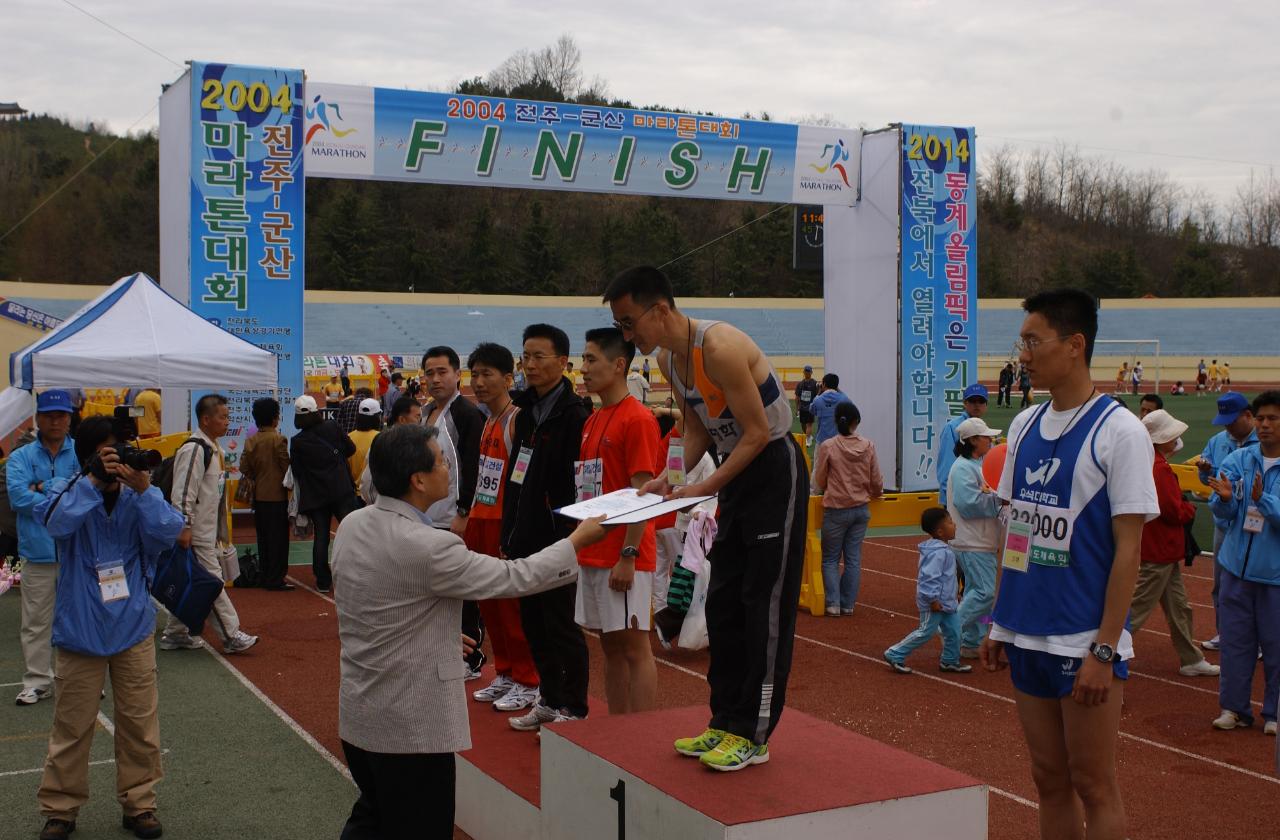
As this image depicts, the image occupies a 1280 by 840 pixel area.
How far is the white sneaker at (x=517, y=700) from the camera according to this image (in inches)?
228

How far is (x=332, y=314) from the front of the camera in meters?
52.8

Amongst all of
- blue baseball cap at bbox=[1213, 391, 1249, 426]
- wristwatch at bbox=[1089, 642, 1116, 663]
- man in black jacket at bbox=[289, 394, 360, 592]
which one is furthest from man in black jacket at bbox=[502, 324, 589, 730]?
man in black jacket at bbox=[289, 394, 360, 592]

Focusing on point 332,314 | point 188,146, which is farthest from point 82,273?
point 188,146

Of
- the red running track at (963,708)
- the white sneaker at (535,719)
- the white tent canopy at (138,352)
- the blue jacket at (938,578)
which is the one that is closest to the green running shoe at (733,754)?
the red running track at (963,708)

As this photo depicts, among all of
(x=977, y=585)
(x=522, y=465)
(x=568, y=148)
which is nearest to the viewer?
(x=522, y=465)

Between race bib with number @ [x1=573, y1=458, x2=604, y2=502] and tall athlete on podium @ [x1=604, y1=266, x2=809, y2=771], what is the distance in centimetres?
118

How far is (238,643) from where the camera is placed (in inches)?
334

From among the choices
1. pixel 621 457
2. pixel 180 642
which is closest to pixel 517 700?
pixel 621 457

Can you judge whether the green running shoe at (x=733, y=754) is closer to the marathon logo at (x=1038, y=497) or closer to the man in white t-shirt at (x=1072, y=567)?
the man in white t-shirt at (x=1072, y=567)

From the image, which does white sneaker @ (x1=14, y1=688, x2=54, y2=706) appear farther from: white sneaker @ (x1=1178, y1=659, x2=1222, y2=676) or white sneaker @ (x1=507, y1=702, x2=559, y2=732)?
white sneaker @ (x1=1178, y1=659, x2=1222, y2=676)

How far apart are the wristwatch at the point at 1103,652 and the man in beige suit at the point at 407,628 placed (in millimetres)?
1658

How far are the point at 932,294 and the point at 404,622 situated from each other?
14.3m

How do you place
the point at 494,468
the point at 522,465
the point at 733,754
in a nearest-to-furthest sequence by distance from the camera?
the point at 733,754
the point at 522,465
the point at 494,468

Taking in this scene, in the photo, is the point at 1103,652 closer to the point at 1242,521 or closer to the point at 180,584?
the point at 1242,521
